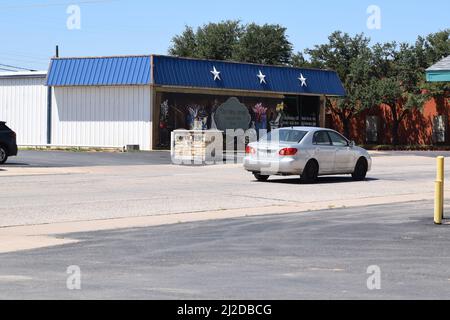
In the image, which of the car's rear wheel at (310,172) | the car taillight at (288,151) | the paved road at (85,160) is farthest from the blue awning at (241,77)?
the car taillight at (288,151)

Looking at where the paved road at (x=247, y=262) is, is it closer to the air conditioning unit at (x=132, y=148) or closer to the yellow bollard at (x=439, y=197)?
the yellow bollard at (x=439, y=197)

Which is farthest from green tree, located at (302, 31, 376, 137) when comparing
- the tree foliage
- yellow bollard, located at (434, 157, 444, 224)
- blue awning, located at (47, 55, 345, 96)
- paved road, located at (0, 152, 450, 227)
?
yellow bollard, located at (434, 157, 444, 224)

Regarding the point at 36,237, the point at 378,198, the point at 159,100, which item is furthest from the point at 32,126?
the point at 36,237

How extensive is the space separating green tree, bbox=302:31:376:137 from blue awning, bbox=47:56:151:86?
2174 centimetres

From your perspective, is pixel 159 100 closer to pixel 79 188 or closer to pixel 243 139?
pixel 243 139

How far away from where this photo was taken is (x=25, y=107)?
1977 inches

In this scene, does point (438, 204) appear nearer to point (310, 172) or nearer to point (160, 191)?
point (160, 191)

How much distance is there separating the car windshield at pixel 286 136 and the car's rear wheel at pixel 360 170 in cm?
224

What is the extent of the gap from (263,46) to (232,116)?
35573 mm

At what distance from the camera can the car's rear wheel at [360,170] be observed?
26062 millimetres

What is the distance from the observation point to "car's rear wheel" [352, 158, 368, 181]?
26.1m

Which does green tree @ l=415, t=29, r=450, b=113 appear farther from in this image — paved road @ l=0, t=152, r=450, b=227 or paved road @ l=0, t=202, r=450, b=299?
paved road @ l=0, t=202, r=450, b=299

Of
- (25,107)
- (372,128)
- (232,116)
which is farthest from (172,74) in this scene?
(372,128)
